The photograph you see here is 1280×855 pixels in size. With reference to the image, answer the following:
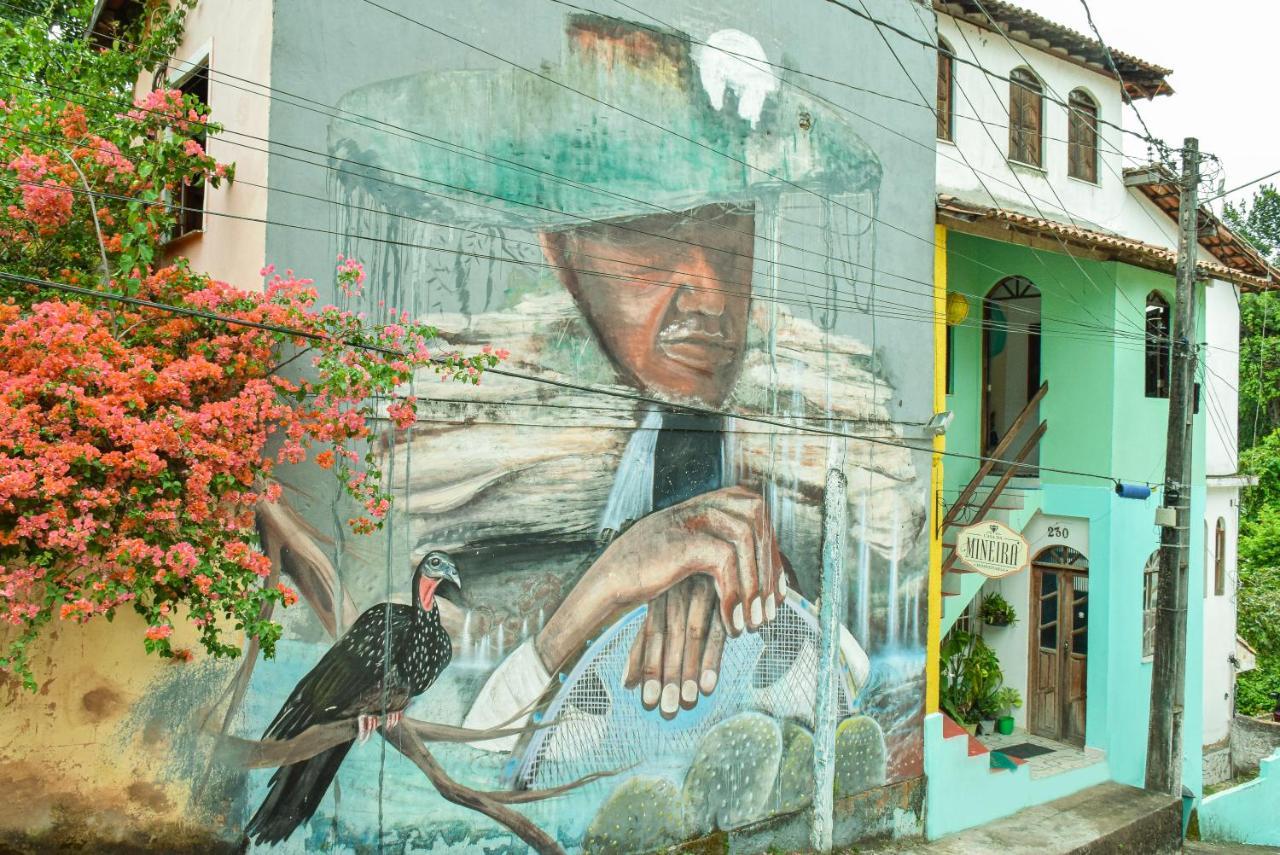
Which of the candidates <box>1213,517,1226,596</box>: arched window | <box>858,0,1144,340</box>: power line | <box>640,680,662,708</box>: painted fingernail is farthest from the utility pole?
<box>640,680,662,708</box>: painted fingernail

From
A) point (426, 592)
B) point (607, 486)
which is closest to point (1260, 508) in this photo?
point (607, 486)

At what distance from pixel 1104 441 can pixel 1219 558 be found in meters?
5.60

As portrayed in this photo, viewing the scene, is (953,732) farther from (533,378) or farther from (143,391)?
(143,391)

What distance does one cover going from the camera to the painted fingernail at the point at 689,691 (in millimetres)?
10961

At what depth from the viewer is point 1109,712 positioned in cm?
1545

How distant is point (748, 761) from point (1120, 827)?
19.0ft

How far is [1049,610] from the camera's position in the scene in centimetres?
1675

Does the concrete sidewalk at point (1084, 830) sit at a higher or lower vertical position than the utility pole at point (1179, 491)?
lower

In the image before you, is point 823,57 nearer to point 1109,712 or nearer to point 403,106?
point 403,106

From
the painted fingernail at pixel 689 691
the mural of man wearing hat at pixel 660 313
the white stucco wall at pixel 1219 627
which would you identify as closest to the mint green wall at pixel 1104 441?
the white stucco wall at pixel 1219 627

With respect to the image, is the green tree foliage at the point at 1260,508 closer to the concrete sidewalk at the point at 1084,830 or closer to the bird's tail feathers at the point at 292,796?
the concrete sidewalk at the point at 1084,830

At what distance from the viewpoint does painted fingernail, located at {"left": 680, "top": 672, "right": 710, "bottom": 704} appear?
36.0ft

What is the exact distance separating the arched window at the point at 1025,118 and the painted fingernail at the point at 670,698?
9.25 meters

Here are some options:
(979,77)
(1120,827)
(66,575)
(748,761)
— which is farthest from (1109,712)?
(66,575)
